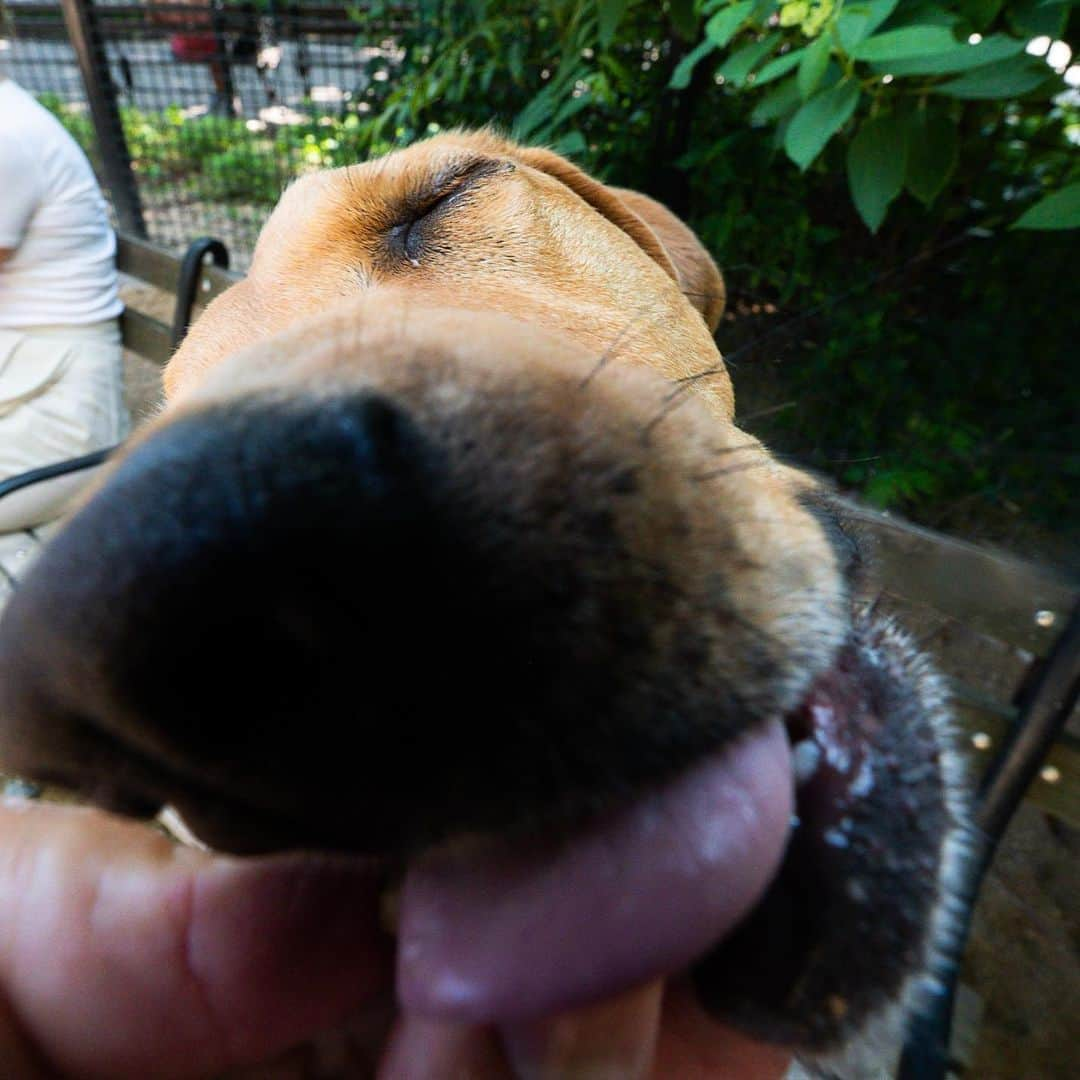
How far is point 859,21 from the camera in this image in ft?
6.11

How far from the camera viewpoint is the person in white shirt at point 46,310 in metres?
3.45

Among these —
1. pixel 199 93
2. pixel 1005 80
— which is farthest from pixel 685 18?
pixel 199 93

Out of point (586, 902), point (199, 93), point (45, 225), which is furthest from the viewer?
point (199, 93)

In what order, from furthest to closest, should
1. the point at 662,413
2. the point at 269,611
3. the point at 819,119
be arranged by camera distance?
the point at 819,119, the point at 662,413, the point at 269,611

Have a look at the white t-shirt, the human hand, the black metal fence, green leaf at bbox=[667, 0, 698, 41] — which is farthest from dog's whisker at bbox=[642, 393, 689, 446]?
the black metal fence

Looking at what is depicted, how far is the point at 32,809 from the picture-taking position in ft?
4.24

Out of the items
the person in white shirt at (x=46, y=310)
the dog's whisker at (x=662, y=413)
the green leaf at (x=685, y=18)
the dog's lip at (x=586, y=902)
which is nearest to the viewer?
the dog's lip at (x=586, y=902)

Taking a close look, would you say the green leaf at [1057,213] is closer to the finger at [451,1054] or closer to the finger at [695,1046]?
the finger at [695,1046]

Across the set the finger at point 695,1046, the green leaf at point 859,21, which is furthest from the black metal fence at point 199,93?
the finger at point 695,1046

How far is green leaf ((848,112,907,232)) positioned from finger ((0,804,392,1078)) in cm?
209

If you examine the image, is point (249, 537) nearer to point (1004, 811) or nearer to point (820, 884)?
point (820, 884)

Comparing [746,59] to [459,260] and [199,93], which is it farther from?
[199,93]

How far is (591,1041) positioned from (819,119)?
2.12 m

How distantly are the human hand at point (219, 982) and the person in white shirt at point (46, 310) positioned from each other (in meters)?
2.74
